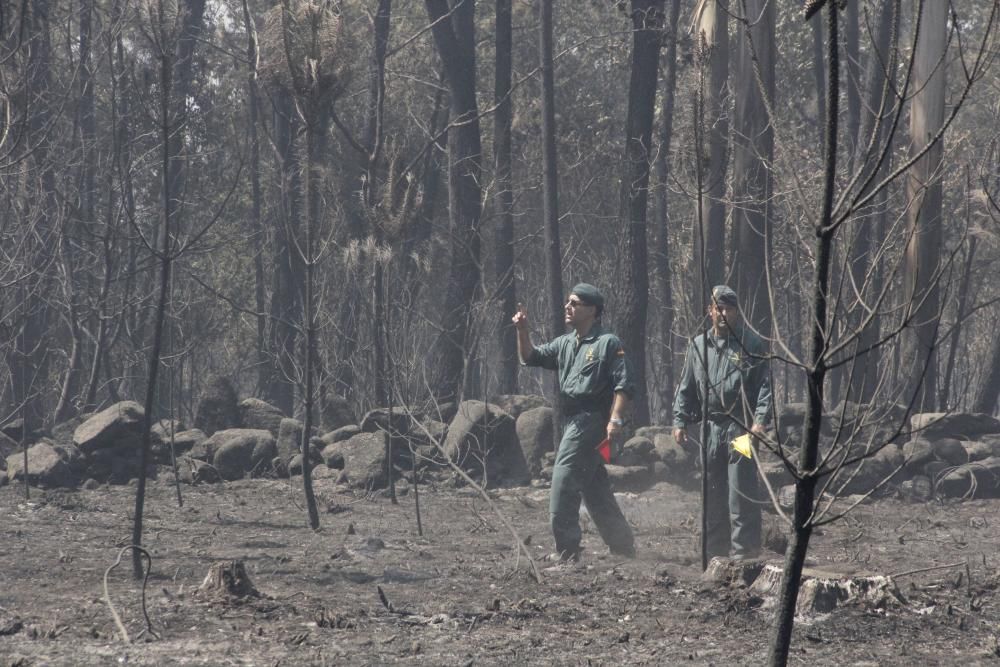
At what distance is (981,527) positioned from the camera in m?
10.4

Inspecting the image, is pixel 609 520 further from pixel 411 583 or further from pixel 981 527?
pixel 981 527

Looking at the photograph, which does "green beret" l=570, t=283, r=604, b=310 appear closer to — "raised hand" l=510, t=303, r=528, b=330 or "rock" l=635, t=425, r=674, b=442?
"raised hand" l=510, t=303, r=528, b=330

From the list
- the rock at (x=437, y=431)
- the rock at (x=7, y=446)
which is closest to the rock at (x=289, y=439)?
the rock at (x=437, y=431)

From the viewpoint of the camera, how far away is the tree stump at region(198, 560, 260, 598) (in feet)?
21.4

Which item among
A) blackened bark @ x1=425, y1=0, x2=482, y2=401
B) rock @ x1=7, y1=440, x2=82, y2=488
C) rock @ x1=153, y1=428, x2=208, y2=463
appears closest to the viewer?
rock @ x1=7, y1=440, x2=82, y2=488

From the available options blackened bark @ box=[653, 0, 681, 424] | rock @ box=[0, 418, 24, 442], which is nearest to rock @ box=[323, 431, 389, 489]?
rock @ box=[0, 418, 24, 442]

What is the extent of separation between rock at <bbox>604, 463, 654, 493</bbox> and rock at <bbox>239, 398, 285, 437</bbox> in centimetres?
441

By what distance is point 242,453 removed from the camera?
13375mm

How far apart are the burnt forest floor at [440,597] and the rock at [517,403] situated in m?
4.27

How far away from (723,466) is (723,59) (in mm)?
8608

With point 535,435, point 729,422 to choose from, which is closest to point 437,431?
point 535,435

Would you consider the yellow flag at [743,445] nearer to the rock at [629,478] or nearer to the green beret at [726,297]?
the green beret at [726,297]

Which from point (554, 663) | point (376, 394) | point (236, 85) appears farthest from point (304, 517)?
point (236, 85)

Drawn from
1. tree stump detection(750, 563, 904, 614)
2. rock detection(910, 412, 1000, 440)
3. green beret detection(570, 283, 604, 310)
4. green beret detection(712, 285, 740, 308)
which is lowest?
tree stump detection(750, 563, 904, 614)
